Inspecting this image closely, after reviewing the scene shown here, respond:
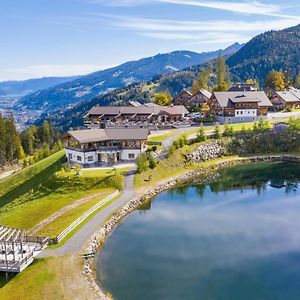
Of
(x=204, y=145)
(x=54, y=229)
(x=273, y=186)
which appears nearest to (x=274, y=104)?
(x=204, y=145)

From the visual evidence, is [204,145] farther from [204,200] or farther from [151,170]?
[204,200]

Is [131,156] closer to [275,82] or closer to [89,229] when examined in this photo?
[89,229]

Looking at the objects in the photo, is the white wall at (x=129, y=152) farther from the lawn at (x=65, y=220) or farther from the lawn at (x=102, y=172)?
the lawn at (x=65, y=220)

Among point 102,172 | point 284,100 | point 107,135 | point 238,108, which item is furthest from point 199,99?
point 102,172

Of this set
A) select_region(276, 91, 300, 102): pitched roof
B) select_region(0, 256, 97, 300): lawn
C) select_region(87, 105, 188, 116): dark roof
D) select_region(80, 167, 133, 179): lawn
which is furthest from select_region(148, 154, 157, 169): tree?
select_region(276, 91, 300, 102): pitched roof

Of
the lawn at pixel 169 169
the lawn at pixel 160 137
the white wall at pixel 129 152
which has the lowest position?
the lawn at pixel 169 169

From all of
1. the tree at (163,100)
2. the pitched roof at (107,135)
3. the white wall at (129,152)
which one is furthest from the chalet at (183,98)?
the white wall at (129,152)
